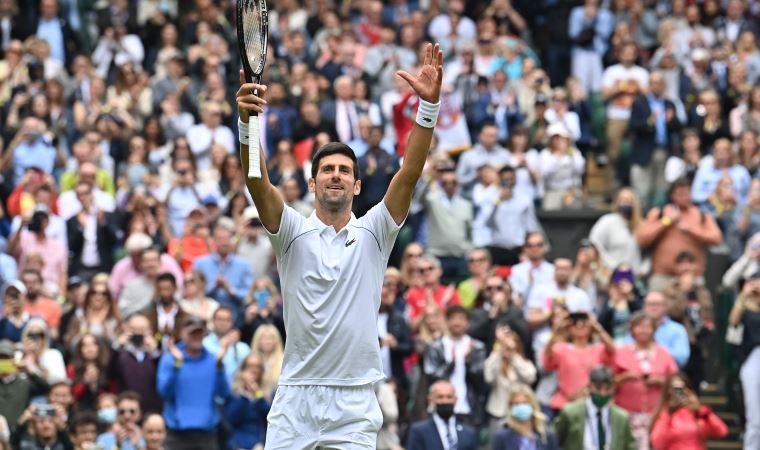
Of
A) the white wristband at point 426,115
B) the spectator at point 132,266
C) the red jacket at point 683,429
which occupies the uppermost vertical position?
the white wristband at point 426,115

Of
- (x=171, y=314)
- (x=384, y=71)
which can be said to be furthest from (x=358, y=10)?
(x=171, y=314)

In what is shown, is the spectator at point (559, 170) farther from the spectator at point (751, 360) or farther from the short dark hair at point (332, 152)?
the short dark hair at point (332, 152)

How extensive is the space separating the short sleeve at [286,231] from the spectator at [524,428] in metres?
6.25

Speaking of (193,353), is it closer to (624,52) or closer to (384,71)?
(384,71)

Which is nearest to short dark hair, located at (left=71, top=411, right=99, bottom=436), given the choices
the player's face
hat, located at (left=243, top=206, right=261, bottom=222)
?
hat, located at (left=243, top=206, right=261, bottom=222)

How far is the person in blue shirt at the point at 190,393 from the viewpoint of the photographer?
14.5 meters

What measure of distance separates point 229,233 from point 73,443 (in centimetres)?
358

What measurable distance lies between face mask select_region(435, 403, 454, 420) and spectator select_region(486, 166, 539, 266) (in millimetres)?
4430

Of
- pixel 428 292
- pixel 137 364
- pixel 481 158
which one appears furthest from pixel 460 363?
pixel 481 158

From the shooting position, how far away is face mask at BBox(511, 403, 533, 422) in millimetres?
13709

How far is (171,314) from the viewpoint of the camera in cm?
1579

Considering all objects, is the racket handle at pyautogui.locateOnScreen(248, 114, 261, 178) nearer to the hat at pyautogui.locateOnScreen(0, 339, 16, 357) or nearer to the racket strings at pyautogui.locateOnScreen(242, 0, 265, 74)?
the racket strings at pyautogui.locateOnScreen(242, 0, 265, 74)

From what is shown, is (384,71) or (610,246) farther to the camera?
(384,71)

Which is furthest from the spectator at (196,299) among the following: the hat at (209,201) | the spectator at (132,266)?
the hat at (209,201)
